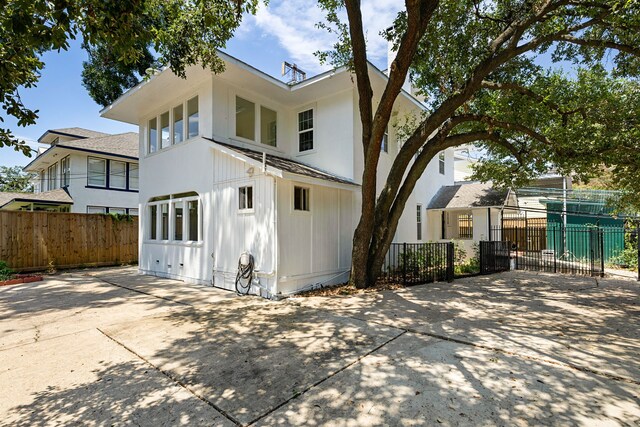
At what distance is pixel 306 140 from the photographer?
10414 mm

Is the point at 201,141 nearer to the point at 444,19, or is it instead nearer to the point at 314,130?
the point at 314,130

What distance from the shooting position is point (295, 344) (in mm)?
4258

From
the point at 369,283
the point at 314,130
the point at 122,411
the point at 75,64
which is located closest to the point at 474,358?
the point at 122,411

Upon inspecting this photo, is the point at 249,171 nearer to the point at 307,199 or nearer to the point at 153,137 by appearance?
the point at 307,199

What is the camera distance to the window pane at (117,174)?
17703 mm

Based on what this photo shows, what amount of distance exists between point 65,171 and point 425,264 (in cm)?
1898

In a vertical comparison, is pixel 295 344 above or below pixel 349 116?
below

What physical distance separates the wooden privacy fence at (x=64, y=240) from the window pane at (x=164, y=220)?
443cm

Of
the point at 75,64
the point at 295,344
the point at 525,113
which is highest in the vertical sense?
the point at 75,64

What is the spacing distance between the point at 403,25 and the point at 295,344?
298 inches

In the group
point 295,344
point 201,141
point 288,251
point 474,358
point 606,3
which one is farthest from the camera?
point 201,141

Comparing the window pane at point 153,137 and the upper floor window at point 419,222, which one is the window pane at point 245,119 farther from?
the upper floor window at point 419,222

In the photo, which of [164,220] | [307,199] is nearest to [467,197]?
[307,199]

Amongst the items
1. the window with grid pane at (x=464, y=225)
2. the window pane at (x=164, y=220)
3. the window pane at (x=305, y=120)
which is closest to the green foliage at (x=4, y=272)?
the window pane at (x=164, y=220)
